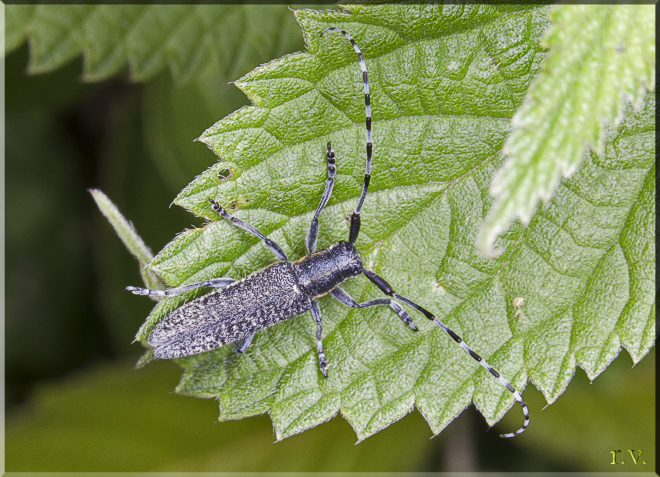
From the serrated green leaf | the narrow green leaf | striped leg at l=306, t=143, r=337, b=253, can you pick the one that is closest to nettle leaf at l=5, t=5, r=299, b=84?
the narrow green leaf

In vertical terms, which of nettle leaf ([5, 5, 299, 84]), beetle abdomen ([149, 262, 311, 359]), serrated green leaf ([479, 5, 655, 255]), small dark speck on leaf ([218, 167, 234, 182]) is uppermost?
nettle leaf ([5, 5, 299, 84])

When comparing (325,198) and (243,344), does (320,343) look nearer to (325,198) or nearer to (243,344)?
(243,344)

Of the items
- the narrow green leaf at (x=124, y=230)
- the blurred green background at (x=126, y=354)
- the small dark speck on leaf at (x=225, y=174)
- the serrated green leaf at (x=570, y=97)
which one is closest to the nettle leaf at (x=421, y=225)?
the small dark speck on leaf at (x=225, y=174)

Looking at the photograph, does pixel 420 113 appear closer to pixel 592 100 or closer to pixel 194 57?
pixel 592 100

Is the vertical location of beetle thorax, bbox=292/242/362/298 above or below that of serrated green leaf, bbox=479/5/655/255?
below

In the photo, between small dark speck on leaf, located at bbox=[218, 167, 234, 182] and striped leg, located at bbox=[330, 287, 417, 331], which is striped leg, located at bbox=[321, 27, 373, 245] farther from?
small dark speck on leaf, located at bbox=[218, 167, 234, 182]

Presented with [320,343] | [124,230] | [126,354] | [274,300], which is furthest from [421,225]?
[126,354]

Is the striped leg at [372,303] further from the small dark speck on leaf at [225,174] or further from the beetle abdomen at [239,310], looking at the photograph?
the small dark speck on leaf at [225,174]
